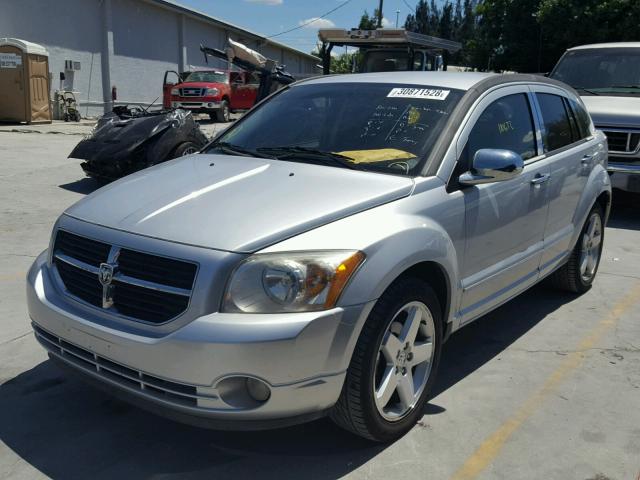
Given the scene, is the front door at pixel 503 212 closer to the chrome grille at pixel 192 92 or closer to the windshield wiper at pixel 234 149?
the windshield wiper at pixel 234 149

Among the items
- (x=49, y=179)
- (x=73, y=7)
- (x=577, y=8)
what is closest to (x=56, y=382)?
(x=49, y=179)

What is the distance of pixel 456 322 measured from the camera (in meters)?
3.59

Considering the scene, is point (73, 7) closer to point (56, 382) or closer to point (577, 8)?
point (577, 8)

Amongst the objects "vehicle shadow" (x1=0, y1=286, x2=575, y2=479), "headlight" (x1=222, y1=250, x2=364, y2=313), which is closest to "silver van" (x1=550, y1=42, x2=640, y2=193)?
"vehicle shadow" (x1=0, y1=286, x2=575, y2=479)

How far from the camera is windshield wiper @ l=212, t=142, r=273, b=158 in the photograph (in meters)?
3.98

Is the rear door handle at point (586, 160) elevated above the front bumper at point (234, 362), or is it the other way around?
the rear door handle at point (586, 160)

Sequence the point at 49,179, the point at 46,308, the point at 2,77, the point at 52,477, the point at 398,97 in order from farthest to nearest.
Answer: the point at 2,77
the point at 49,179
the point at 398,97
the point at 46,308
the point at 52,477

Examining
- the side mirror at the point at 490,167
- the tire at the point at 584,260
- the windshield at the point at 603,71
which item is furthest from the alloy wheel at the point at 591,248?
the windshield at the point at 603,71

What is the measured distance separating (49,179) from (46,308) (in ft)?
25.2

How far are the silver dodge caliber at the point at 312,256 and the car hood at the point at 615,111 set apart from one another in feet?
14.6

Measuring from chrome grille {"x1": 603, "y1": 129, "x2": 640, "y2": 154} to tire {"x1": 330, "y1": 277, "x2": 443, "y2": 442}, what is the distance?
236 inches

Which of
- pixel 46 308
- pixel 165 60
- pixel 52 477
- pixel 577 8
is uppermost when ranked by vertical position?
pixel 577 8

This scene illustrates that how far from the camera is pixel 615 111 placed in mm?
8312

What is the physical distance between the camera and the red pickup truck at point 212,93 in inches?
857
